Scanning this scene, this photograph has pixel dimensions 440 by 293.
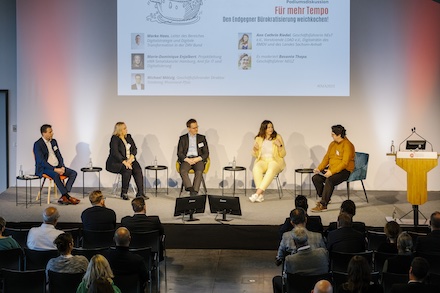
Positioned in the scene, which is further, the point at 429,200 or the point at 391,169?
the point at 391,169

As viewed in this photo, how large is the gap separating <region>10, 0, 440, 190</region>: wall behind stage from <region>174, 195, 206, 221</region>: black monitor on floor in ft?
7.90

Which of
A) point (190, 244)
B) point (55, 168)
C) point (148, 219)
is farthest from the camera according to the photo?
point (55, 168)

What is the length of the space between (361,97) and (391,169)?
116 centimetres

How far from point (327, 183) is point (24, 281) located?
16.0ft

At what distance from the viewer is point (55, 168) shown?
963cm

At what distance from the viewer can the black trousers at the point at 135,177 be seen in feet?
32.4

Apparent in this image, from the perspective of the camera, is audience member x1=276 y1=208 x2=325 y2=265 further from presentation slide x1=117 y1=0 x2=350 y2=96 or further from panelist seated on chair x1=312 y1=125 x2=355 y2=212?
presentation slide x1=117 y1=0 x2=350 y2=96

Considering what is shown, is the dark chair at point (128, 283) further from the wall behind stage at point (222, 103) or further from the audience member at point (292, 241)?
the wall behind stage at point (222, 103)

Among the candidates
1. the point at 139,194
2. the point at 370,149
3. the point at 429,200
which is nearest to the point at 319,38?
the point at 370,149

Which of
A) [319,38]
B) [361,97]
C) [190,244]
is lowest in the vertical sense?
[190,244]

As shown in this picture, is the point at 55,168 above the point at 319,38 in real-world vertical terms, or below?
below

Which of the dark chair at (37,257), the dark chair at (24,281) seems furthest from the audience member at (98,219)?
the dark chair at (24,281)

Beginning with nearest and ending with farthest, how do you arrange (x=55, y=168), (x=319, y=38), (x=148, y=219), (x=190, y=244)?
1. (x=148, y=219)
2. (x=190, y=244)
3. (x=55, y=168)
4. (x=319, y=38)

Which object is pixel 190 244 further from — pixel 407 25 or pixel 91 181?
pixel 407 25
